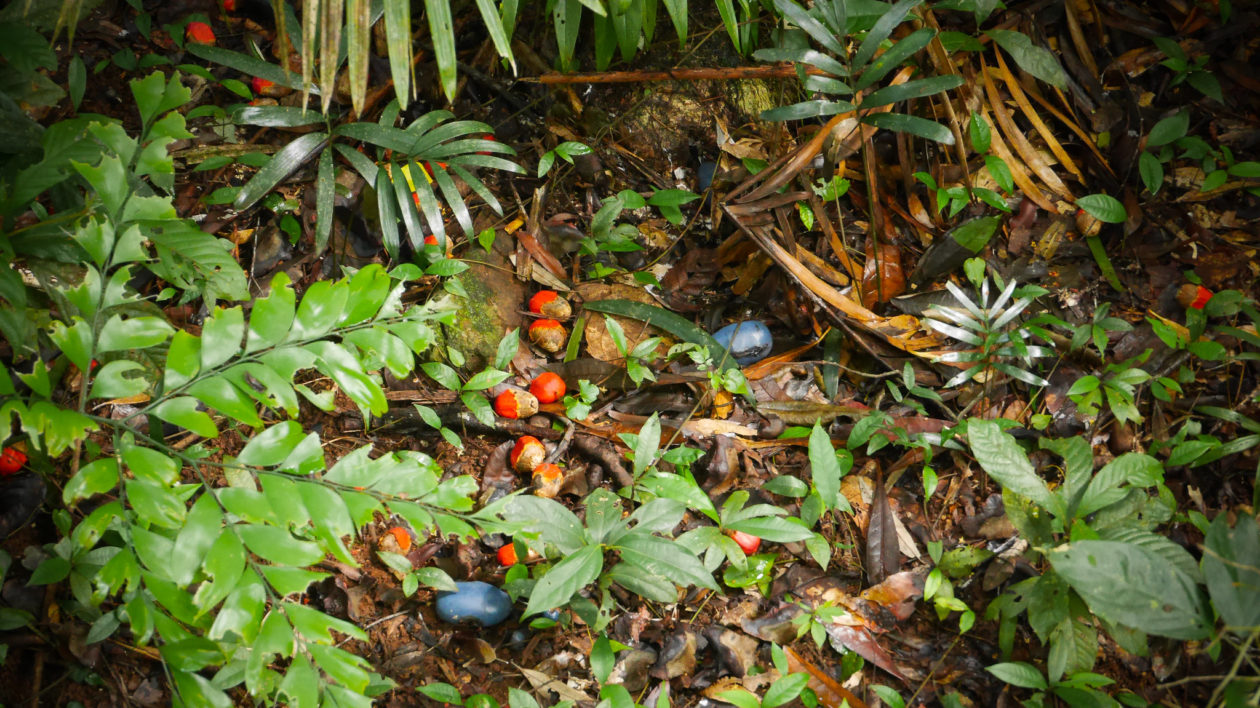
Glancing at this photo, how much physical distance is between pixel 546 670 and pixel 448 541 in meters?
0.48

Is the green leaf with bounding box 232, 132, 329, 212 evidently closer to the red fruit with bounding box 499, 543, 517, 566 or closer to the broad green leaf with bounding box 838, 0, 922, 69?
the red fruit with bounding box 499, 543, 517, 566

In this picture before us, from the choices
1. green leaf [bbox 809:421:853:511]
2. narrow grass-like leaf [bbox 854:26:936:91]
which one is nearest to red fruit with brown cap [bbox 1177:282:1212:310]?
narrow grass-like leaf [bbox 854:26:936:91]

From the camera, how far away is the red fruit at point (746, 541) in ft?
7.14

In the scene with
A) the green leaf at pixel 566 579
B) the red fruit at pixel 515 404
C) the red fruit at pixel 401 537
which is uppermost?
the red fruit at pixel 515 404

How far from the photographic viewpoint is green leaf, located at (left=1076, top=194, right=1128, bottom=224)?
266cm

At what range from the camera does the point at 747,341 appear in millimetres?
2557

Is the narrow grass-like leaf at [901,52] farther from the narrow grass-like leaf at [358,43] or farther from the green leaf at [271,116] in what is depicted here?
the green leaf at [271,116]

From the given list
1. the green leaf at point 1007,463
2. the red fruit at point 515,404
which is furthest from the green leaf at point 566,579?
the green leaf at point 1007,463

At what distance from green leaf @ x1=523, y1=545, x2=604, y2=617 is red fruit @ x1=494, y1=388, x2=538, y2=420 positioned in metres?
0.68

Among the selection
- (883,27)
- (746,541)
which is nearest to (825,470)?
(746,541)

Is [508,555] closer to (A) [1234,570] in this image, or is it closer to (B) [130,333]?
(B) [130,333]

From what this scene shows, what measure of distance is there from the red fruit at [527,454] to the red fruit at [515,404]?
0.09 m

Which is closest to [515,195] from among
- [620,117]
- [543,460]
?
[620,117]

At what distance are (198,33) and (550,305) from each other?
161cm
